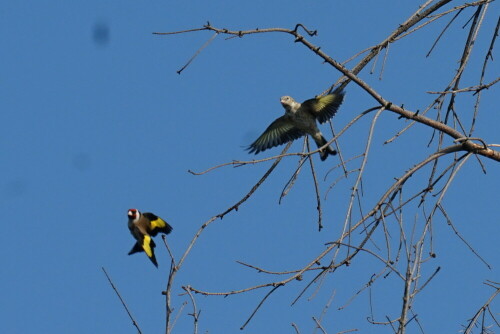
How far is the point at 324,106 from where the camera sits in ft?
21.6

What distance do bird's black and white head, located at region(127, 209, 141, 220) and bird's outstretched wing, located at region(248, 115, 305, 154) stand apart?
3.95 feet

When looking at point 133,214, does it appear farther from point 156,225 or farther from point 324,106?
point 324,106

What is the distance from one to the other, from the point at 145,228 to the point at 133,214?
0.15 m

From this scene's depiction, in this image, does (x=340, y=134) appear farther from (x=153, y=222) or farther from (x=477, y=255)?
(x=153, y=222)

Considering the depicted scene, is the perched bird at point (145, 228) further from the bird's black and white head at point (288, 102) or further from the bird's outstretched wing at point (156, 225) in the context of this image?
the bird's black and white head at point (288, 102)

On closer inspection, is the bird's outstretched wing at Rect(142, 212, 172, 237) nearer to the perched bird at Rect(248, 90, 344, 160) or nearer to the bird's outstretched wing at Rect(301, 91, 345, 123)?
the perched bird at Rect(248, 90, 344, 160)

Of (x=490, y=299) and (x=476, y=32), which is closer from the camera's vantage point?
(x=490, y=299)

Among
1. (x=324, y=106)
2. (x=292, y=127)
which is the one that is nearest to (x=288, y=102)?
(x=292, y=127)

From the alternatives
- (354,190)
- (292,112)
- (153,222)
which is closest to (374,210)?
(354,190)

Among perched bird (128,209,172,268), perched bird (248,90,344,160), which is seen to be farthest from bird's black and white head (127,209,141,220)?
perched bird (248,90,344,160)

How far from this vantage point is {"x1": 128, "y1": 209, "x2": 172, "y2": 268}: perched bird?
6.25m

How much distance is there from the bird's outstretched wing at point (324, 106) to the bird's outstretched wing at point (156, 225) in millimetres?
1340

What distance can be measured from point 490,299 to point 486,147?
0.67 meters

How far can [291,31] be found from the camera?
3.60 meters
